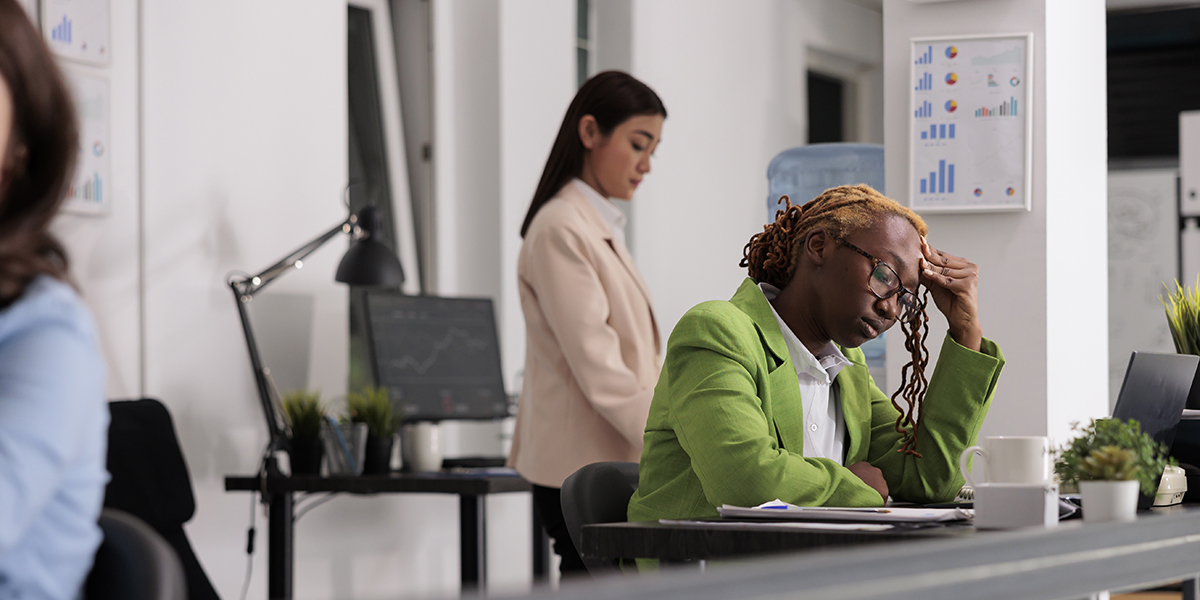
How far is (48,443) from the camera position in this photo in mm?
960

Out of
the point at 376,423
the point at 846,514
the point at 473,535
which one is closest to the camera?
the point at 846,514

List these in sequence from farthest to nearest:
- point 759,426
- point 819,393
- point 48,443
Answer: point 819,393, point 759,426, point 48,443

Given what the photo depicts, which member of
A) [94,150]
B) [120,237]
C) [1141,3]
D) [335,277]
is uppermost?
[1141,3]

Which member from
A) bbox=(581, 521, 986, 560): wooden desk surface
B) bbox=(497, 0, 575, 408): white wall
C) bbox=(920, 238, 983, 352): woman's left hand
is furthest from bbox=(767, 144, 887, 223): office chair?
bbox=(581, 521, 986, 560): wooden desk surface

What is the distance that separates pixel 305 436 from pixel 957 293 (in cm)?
207

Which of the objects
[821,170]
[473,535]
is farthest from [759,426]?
[821,170]

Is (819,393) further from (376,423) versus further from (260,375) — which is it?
(260,375)

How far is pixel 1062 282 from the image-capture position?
3.11m

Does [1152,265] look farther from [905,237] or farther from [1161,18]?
[905,237]

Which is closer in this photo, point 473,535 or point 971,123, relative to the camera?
point 971,123

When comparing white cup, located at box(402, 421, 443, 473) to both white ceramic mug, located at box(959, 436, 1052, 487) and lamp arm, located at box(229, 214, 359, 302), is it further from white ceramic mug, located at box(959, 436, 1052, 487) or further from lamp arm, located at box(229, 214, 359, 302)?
white ceramic mug, located at box(959, 436, 1052, 487)

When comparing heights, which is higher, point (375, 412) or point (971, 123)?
point (971, 123)

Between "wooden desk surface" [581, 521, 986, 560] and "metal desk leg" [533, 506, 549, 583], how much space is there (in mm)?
2238

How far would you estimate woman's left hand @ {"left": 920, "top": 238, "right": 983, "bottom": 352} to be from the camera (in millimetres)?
2117
